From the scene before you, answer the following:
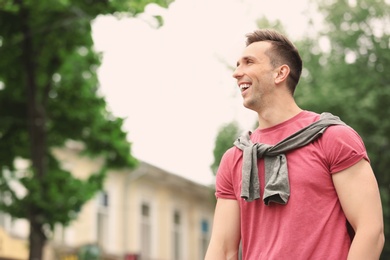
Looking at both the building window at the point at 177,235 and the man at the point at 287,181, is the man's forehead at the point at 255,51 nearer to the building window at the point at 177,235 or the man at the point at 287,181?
the man at the point at 287,181

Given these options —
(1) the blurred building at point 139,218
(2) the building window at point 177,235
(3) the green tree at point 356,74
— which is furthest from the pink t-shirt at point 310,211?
(2) the building window at point 177,235

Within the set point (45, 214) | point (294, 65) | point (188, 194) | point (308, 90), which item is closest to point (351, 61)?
point (308, 90)

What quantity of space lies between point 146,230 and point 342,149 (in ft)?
112

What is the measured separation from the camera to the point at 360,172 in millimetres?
3359

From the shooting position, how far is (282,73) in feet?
11.8

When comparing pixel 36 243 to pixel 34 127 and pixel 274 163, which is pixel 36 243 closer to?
pixel 34 127

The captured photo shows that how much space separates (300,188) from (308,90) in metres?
27.4

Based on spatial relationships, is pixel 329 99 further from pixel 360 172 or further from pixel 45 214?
pixel 360 172

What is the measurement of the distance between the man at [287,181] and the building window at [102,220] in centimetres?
2967

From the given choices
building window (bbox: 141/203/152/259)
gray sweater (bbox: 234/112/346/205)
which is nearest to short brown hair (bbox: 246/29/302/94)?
gray sweater (bbox: 234/112/346/205)

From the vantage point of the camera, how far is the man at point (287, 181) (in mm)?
3330

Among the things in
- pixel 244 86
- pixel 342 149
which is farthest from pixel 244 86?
pixel 342 149

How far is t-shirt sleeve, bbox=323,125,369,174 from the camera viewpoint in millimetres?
3357

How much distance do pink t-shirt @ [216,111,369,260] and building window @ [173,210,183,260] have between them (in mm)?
36435
